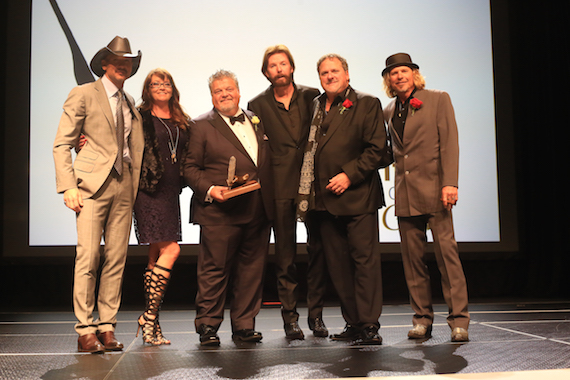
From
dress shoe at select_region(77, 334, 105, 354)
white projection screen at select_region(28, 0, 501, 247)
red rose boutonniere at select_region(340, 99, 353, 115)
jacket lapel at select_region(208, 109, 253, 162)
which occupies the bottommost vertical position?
dress shoe at select_region(77, 334, 105, 354)

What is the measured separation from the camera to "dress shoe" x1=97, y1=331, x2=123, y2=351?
7.95 feet

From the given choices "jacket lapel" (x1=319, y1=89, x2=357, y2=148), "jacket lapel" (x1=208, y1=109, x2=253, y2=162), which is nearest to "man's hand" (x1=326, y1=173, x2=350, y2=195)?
"jacket lapel" (x1=319, y1=89, x2=357, y2=148)

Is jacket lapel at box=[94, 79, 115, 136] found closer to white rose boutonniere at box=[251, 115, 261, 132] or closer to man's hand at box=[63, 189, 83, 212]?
man's hand at box=[63, 189, 83, 212]

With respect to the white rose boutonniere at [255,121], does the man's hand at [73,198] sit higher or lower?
lower

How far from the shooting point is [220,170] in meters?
2.67

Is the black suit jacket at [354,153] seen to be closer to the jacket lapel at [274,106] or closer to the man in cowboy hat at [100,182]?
the jacket lapel at [274,106]

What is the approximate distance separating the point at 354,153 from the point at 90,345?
5.24 ft

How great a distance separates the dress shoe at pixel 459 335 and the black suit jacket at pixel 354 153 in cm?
75

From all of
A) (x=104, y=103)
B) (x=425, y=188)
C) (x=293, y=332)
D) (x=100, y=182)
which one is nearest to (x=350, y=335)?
(x=293, y=332)

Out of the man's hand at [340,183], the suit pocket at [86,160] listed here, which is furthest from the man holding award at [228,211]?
the suit pocket at [86,160]

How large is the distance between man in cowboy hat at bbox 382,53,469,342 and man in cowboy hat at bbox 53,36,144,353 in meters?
1.42

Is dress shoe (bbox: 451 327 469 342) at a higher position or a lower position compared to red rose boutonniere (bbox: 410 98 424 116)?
lower

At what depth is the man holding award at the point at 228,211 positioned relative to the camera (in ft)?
8.64

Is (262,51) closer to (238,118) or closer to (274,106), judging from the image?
(274,106)
